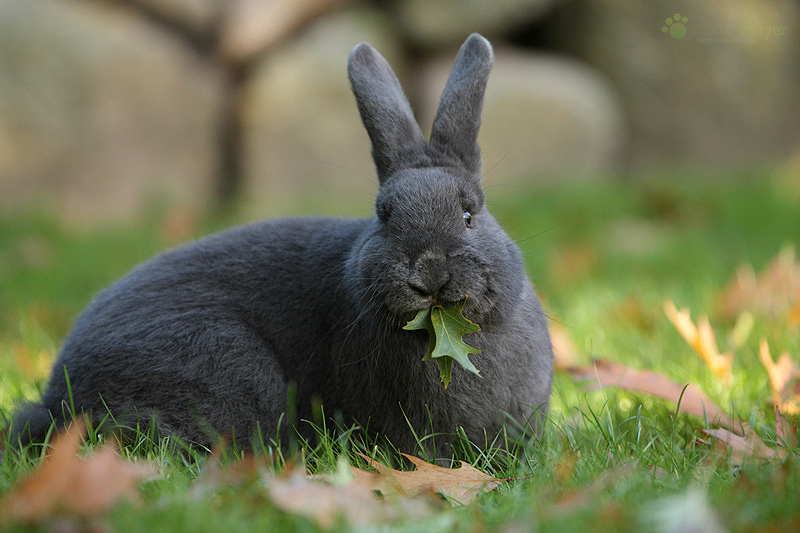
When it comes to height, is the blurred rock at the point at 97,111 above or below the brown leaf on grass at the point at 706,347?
above

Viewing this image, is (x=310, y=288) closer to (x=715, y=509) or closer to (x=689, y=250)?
(x=715, y=509)

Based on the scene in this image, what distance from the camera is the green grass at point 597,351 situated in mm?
1809

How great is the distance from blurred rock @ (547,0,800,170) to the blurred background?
16 mm

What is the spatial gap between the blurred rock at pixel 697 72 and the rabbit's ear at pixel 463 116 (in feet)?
18.3

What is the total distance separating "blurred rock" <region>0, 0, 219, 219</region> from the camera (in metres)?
6.29

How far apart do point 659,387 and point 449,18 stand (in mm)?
5362

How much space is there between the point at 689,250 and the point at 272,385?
11.4 ft

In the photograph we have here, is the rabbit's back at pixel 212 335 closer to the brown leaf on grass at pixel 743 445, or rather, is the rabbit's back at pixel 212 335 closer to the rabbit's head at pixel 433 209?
the rabbit's head at pixel 433 209

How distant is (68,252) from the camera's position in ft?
18.1

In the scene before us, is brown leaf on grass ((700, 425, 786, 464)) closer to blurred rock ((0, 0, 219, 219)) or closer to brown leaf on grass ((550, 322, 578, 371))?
brown leaf on grass ((550, 322, 578, 371))

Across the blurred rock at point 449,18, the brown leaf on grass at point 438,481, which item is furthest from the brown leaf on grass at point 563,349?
the blurred rock at point 449,18

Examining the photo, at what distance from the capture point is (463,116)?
9.09ft

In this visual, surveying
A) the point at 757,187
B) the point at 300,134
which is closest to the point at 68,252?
the point at 300,134

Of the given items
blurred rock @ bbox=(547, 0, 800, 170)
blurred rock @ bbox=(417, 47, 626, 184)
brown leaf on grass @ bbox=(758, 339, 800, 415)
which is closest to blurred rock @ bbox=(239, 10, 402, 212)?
blurred rock @ bbox=(417, 47, 626, 184)
